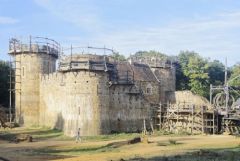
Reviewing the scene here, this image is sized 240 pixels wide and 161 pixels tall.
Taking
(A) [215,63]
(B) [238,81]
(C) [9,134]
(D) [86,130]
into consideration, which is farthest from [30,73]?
(A) [215,63]

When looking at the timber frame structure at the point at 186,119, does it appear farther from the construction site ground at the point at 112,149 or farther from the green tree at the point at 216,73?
the green tree at the point at 216,73

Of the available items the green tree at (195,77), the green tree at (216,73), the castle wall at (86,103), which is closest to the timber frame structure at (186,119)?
the castle wall at (86,103)

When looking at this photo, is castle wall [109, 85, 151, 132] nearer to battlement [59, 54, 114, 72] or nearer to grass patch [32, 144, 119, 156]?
battlement [59, 54, 114, 72]

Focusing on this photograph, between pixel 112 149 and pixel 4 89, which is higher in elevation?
pixel 4 89

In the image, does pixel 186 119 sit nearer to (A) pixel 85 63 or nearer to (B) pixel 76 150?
(A) pixel 85 63

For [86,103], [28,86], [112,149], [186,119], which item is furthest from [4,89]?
[112,149]

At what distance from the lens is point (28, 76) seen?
59.1 m

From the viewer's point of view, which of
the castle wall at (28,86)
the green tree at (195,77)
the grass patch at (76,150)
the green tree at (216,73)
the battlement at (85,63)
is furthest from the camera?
the green tree at (216,73)

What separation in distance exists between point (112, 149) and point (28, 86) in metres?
26.1

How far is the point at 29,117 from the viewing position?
58.6 metres

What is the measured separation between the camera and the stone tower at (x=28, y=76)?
58.7 m

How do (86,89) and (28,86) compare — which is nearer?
(86,89)

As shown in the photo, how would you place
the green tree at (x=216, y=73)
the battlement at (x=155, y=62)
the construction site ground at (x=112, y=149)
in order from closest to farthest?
the construction site ground at (x=112, y=149) < the battlement at (x=155, y=62) < the green tree at (x=216, y=73)

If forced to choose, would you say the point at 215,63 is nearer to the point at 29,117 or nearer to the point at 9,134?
the point at 29,117
